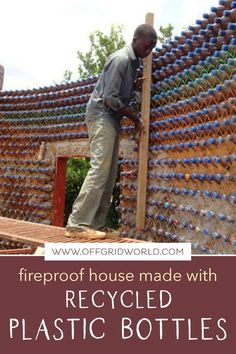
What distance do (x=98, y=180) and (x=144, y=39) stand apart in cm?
126

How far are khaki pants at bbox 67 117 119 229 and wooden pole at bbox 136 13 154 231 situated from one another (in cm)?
64

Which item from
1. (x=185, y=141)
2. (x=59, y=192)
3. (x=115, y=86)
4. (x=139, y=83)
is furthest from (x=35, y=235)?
(x=59, y=192)

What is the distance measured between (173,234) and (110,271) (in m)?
1.81

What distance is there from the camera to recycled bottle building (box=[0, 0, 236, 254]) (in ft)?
11.2

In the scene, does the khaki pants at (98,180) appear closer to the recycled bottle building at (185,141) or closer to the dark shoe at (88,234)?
the dark shoe at (88,234)

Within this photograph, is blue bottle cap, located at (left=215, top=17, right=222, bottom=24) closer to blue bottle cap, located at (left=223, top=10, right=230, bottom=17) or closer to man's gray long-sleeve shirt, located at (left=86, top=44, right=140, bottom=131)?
blue bottle cap, located at (left=223, top=10, right=230, bottom=17)

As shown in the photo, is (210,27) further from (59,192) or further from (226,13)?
(59,192)

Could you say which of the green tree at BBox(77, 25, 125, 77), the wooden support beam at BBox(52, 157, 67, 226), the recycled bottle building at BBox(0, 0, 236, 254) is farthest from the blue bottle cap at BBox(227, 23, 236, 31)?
the green tree at BBox(77, 25, 125, 77)

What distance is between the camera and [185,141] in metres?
4.03

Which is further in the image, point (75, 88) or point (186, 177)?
point (75, 88)

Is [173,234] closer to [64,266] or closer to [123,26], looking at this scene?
[64,266]

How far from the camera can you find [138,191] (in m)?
4.53

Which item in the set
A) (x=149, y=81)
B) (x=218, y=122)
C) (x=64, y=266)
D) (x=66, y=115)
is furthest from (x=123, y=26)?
(x=64, y=266)

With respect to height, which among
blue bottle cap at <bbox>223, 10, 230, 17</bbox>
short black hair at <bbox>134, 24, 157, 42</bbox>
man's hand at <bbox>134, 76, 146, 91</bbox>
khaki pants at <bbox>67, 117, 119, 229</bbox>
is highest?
short black hair at <bbox>134, 24, 157, 42</bbox>
